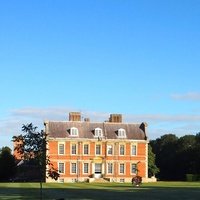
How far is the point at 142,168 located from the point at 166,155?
917 inches

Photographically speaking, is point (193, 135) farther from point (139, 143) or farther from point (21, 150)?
point (21, 150)

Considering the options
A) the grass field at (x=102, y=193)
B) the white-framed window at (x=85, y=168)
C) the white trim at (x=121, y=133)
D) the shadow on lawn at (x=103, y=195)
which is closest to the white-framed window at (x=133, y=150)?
the white trim at (x=121, y=133)

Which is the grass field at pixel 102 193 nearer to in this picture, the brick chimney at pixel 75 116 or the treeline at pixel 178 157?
the brick chimney at pixel 75 116

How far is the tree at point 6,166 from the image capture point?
9019cm

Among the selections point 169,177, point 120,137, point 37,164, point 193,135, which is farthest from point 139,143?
point 37,164

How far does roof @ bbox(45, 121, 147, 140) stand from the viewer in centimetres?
8456

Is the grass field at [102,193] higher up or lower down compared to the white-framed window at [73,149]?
lower down

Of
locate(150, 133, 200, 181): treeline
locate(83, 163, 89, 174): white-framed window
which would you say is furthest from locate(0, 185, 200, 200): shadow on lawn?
locate(150, 133, 200, 181): treeline

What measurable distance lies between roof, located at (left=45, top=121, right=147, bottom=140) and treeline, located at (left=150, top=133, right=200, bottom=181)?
1538cm

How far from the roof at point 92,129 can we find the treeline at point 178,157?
15.4 metres

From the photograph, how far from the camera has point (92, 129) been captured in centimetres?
8650

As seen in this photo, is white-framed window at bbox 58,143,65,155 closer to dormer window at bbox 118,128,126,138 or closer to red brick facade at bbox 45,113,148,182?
red brick facade at bbox 45,113,148,182

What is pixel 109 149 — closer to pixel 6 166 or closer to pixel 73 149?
pixel 73 149

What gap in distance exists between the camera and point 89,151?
280 ft
